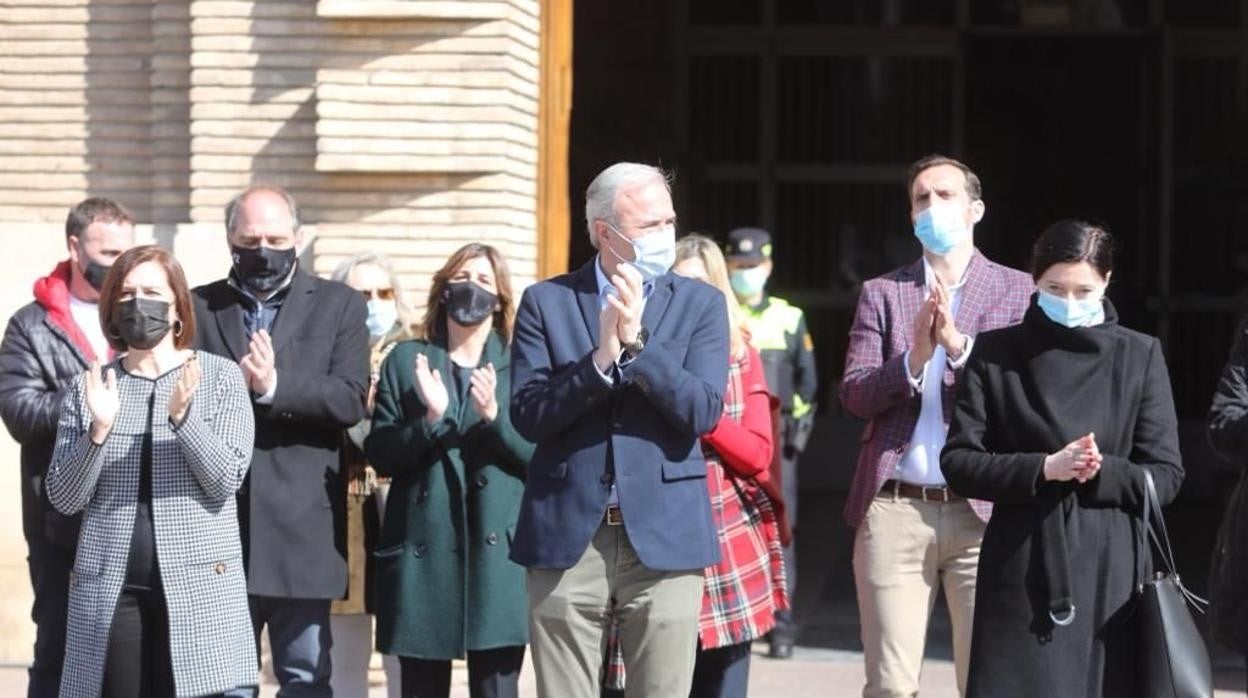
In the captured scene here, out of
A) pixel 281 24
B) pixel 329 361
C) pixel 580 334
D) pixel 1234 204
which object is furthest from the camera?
pixel 1234 204

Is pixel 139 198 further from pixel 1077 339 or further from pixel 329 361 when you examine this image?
pixel 1077 339

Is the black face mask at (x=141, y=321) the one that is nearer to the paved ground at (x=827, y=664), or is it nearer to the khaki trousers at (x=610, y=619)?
the khaki trousers at (x=610, y=619)

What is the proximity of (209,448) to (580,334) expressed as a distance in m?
1.08

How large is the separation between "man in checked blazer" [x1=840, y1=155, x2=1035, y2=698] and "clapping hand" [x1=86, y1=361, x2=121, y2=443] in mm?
2049

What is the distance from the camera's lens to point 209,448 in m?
5.73

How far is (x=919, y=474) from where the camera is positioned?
6070 millimetres

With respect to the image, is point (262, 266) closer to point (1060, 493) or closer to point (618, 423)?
point (618, 423)

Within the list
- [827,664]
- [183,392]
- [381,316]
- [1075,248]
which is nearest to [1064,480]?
[1075,248]

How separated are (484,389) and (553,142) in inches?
127

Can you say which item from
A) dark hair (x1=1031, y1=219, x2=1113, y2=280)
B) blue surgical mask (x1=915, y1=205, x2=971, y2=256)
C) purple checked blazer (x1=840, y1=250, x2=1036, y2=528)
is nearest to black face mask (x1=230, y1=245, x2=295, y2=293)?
purple checked blazer (x1=840, y1=250, x2=1036, y2=528)

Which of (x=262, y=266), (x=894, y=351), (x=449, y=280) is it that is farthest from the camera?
(x=449, y=280)

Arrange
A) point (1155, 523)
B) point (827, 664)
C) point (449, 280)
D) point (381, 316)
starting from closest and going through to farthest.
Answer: point (1155, 523) < point (449, 280) < point (381, 316) < point (827, 664)

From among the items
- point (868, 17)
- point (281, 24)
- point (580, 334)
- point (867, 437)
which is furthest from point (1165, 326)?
point (580, 334)

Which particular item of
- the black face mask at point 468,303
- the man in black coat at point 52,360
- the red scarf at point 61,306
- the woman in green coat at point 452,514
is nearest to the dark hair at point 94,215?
the man in black coat at point 52,360
